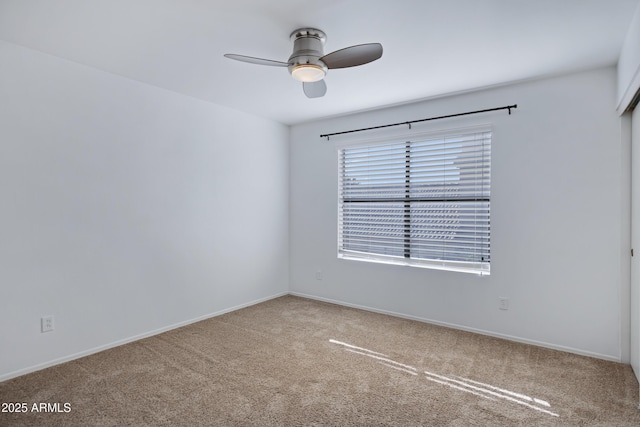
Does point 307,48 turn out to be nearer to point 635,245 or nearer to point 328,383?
point 328,383

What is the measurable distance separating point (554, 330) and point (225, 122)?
3962 millimetres

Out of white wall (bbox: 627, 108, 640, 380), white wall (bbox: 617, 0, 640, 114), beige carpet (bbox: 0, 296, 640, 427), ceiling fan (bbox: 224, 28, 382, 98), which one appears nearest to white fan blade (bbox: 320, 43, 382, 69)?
ceiling fan (bbox: 224, 28, 382, 98)

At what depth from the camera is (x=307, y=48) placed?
2.25m

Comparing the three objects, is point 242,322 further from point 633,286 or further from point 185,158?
point 633,286

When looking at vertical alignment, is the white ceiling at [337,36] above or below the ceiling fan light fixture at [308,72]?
above

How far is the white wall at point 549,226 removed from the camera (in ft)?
9.28

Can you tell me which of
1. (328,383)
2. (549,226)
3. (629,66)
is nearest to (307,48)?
(629,66)

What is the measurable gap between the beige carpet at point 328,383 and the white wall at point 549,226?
26cm

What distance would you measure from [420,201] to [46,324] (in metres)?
3.60

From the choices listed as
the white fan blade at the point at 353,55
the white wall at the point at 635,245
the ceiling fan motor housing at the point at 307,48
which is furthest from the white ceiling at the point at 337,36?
the white wall at the point at 635,245

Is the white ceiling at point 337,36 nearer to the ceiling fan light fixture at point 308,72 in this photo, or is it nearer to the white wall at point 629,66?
the white wall at point 629,66

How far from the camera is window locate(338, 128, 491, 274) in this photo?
3482mm

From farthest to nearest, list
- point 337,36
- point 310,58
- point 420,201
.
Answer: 1. point 420,201
2. point 337,36
3. point 310,58

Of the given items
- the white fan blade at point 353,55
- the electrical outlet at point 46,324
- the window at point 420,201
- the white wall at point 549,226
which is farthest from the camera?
the window at point 420,201
